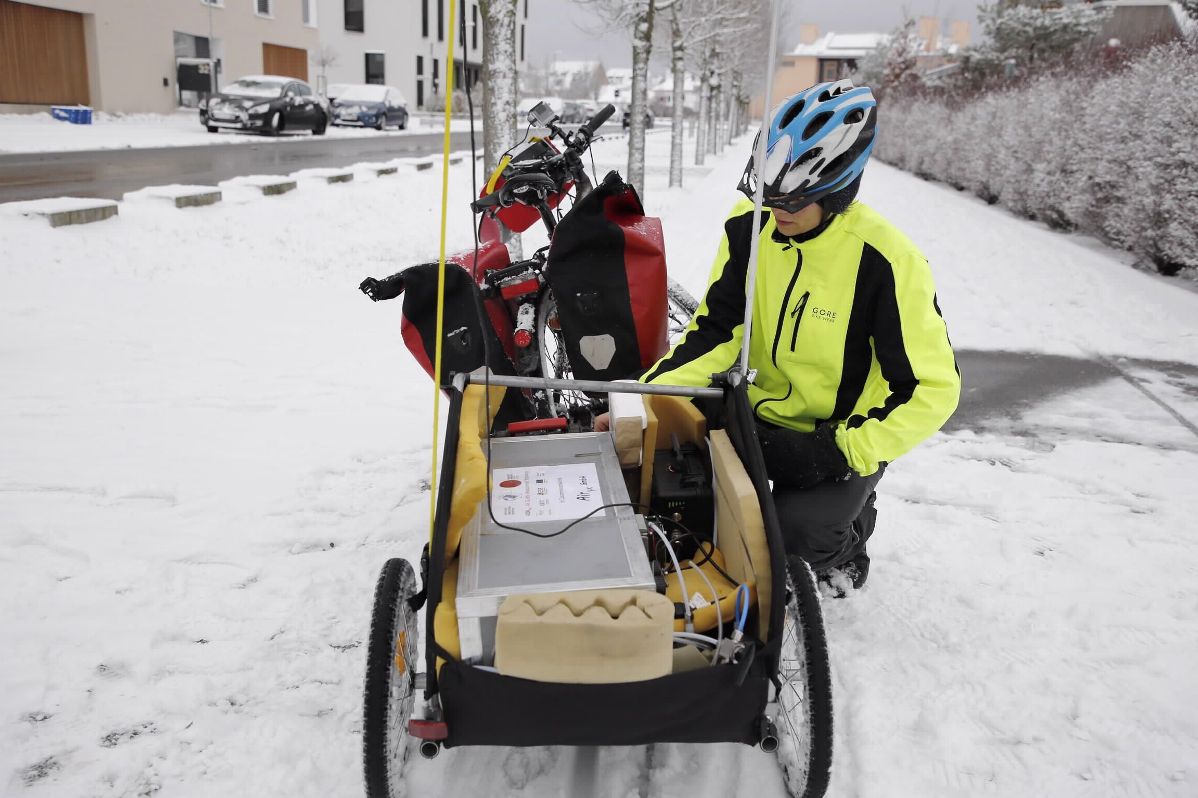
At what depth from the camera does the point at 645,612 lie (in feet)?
5.56

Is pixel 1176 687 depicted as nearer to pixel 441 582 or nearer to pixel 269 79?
pixel 441 582

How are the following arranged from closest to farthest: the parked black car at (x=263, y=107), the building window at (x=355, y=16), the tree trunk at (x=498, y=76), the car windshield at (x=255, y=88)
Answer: the tree trunk at (x=498, y=76)
the parked black car at (x=263, y=107)
the car windshield at (x=255, y=88)
the building window at (x=355, y=16)

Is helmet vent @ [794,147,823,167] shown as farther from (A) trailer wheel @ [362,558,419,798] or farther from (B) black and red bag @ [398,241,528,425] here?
(A) trailer wheel @ [362,558,419,798]

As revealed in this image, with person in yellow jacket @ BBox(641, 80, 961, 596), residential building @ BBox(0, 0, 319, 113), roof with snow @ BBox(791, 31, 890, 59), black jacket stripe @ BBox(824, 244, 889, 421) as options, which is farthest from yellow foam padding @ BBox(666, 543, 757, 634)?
roof with snow @ BBox(791, 31, 890, 59)

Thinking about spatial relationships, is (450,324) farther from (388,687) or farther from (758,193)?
(388,687)

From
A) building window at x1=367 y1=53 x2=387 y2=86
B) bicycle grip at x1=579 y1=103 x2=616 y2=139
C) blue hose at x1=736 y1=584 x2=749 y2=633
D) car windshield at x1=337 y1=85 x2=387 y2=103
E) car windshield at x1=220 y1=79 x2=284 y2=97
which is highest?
building window at x1=367 y1=53 x2=387 y2=86

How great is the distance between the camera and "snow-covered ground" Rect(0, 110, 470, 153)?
17225 mm

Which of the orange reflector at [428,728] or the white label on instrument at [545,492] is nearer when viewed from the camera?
the orange reflector at [428,728]

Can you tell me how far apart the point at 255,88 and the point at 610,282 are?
23.1 metres

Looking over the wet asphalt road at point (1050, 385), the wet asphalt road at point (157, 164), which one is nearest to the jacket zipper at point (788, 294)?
the wet asphalt road at point (1050, 385)

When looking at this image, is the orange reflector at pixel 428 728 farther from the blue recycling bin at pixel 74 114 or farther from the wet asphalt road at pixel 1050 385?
the blue recycling bin at pixel 74 114

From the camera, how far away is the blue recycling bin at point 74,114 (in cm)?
2290

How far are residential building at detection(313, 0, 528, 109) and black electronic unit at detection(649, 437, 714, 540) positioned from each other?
42.7 meters

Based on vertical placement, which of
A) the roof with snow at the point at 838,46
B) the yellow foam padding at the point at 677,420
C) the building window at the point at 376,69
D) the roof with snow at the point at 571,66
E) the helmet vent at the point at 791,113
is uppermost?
the roof with snow at the point at 838,46
